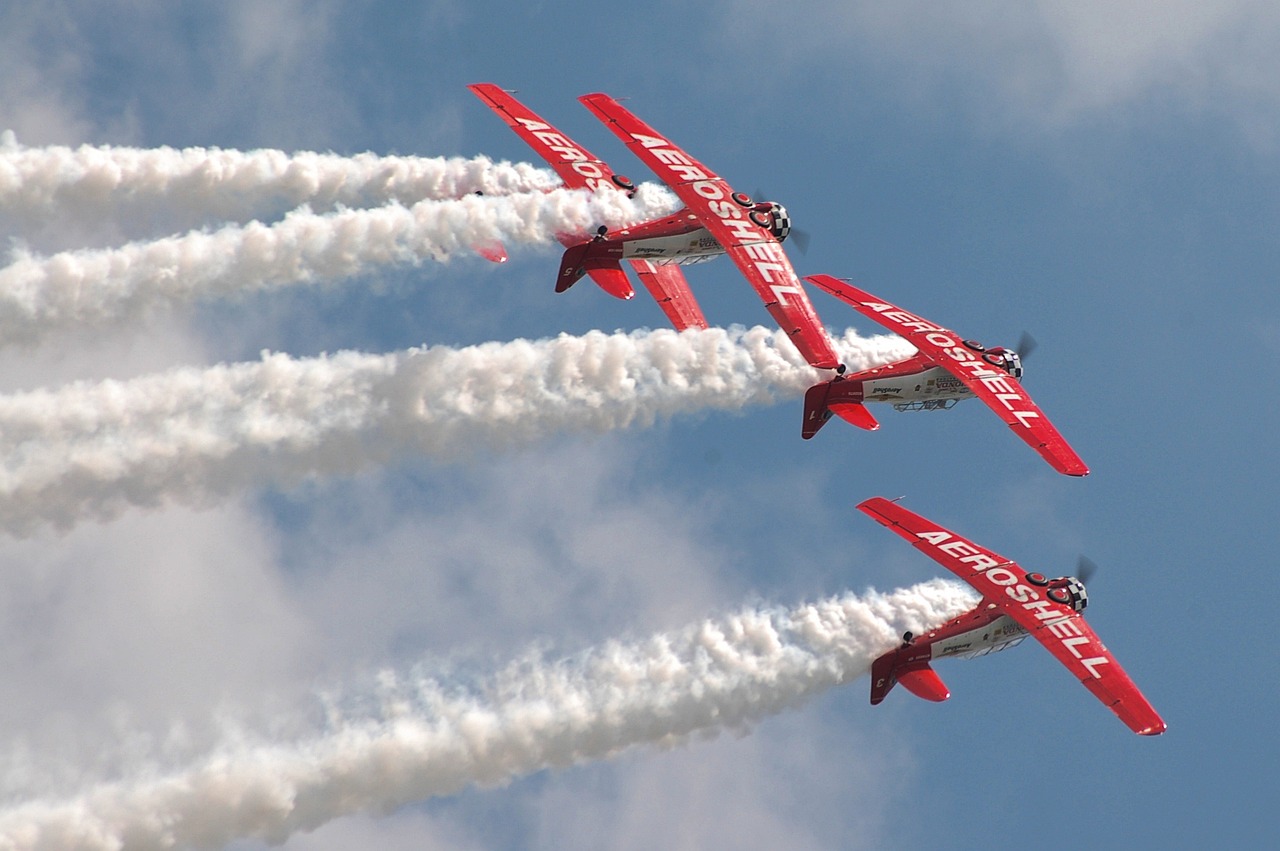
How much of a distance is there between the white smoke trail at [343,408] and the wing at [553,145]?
6716 mm

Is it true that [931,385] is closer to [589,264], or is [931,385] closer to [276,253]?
[589,264]

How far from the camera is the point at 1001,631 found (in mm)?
78500

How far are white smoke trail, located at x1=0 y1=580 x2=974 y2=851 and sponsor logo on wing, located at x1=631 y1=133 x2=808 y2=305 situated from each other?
8.64 meters

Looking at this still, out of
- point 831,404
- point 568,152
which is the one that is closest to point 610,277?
point 568,152

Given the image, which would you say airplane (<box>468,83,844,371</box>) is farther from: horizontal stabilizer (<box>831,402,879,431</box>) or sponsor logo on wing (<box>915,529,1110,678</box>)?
sponsor logo on wing (<box>915,529,1110,678</box>)

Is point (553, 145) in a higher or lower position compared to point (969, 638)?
higher

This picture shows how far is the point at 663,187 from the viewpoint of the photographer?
86.1m

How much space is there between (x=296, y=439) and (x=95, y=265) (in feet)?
23.4

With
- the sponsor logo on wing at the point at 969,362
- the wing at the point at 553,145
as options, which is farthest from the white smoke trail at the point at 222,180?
the sponsor logo on wing at the point at 969,362

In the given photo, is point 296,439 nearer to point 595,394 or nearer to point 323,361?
point 323,361

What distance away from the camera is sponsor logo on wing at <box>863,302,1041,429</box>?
80.4 m

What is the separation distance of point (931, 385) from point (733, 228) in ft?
22.7

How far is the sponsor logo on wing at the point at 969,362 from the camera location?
80438 mm

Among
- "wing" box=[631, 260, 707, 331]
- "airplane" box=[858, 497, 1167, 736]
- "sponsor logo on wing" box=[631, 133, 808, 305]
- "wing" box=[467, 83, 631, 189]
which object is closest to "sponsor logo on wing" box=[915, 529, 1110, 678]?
"airplane" box=[858, 497, 1167, 736]
